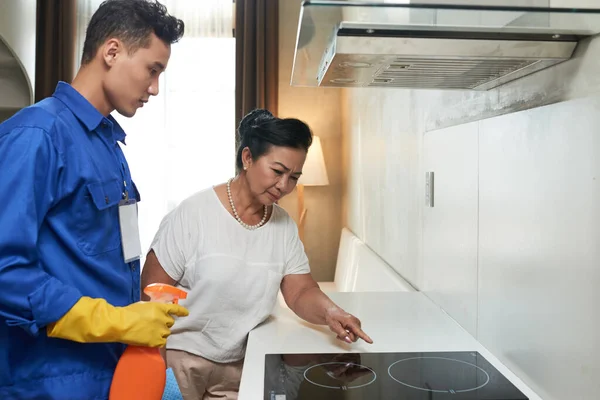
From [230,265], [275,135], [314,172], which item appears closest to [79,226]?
[230,265]

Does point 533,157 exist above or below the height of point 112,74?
below

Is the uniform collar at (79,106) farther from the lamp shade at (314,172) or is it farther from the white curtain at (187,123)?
the white curtain at (187,123)

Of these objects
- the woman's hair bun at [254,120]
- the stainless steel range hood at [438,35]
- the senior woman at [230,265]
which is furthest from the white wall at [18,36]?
the stainless steel range hood at [438,35]

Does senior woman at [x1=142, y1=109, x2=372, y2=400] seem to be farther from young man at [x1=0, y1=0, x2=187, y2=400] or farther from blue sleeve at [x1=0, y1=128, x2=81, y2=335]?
blue sleeve at [x1=0, y1=128, x2=81, y2=335]

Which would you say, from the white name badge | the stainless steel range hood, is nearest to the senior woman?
the white name badge

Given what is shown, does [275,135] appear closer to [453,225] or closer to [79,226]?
[453,225]

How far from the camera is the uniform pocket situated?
3.55 feet

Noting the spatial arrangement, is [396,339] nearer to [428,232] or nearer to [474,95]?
[428,232]

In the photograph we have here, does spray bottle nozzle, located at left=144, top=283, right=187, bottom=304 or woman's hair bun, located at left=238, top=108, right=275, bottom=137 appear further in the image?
woman's hair bun, located at left=238, top=108, right=275, bottom=137

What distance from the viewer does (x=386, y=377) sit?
1.08 metres

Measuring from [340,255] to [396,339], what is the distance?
2.55 m

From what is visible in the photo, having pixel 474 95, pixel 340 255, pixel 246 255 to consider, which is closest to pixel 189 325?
pixel 246 255

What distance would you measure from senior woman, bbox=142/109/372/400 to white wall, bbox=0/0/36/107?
7.08 ft

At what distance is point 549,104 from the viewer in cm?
100
